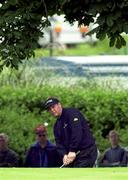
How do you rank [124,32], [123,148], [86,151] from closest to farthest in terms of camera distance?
[124,32] < [86,151] < [123,148]

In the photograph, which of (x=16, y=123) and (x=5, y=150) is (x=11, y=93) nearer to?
(x=16, y=123)

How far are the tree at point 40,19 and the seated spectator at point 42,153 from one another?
97.7 inches

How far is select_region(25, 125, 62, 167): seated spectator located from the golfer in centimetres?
134

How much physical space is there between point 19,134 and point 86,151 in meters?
3.19

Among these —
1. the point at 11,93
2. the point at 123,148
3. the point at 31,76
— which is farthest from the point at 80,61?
the point at 123,148

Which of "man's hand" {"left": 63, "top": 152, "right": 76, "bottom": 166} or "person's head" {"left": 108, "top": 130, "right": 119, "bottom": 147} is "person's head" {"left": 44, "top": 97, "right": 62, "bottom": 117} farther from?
"person's head" {"left": 108, "top": 130, "right": 119, "bottom": 147}

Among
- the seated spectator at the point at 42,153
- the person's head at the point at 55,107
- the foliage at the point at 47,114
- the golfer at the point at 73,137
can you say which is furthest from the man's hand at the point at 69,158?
the foliage at the point at 47,114

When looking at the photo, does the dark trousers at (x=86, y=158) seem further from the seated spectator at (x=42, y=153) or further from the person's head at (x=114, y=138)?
the person's head at (x=114, y=138)

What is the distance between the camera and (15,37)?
1101cm

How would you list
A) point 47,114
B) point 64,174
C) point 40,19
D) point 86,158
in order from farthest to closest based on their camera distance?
point 47,114, point 86,158, point 40,19, point 64,174

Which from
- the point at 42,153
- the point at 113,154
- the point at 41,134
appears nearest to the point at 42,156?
the point at 42,153

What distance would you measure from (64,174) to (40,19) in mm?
2488

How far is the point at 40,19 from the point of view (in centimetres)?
1102

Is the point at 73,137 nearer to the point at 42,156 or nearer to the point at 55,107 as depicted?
the point at 55,107
